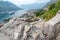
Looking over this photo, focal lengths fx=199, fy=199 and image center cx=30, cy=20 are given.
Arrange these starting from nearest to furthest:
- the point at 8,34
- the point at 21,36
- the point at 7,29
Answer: the point at 21,36 → the point at 8,34 → the point at 7,29

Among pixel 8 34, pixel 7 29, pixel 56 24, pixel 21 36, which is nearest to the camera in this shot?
pixel 56 24

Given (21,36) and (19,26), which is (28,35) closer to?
(21,36)

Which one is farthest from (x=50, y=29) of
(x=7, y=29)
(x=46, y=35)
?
(x=7, y=29)

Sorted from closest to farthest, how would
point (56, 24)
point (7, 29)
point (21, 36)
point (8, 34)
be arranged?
1. point (56, 24)
2. point (21, 36)
3. point (8, 34)
4. point (7, 29)

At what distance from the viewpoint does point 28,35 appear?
651 inches

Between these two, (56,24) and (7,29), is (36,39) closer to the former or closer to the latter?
(56,24)

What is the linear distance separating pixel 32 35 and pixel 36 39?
57 centimetres

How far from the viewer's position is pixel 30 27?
17.2m

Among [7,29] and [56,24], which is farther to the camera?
[7,29]

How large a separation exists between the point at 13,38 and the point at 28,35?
62.5 inches

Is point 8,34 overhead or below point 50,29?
below

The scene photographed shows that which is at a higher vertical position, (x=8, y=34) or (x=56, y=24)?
(x=56, y=24)

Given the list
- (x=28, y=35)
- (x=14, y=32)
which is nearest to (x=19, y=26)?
(x=14, y=32)

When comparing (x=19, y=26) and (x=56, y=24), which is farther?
(x=19, y=26)
